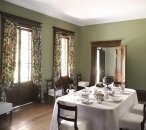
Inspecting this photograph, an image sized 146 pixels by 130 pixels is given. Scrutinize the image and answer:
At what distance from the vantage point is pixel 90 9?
20.9 feet

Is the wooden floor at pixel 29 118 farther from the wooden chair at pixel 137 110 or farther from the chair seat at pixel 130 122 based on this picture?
the wooden chair at pixel 137 110

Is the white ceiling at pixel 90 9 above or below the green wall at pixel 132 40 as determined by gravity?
above

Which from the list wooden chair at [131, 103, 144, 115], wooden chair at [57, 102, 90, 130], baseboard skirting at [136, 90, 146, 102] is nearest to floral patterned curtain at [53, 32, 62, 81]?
baseboard skirting at [136, 90, 146, 102]

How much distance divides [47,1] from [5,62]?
7.38ft

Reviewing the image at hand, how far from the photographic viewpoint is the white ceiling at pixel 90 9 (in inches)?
219

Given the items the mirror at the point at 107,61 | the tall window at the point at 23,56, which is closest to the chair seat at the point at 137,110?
the mirror at the point at 107,61

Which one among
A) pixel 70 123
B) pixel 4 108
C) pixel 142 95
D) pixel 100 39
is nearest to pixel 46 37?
pixel 100 39

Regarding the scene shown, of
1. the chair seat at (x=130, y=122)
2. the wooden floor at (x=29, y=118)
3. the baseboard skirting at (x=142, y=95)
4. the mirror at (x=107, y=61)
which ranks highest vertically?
the mirror at (x=107, y=61)

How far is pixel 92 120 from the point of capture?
3018 millimetres

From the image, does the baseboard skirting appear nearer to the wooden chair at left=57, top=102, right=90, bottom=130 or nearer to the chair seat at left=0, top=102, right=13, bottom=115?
the wooden chair at left=57, top=102, right=90, bottom=130

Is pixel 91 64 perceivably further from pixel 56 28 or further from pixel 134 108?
pixel 134 108

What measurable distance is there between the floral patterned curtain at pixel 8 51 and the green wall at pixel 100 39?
0.60 metres

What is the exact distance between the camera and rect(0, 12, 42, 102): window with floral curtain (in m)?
4.90

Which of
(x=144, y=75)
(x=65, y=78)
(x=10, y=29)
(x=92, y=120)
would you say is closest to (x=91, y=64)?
(x=65, y=78)
